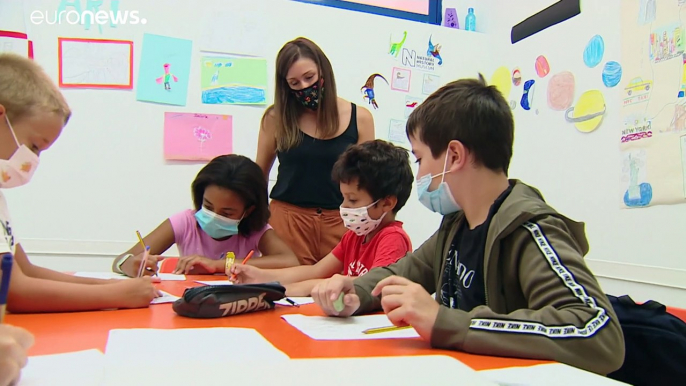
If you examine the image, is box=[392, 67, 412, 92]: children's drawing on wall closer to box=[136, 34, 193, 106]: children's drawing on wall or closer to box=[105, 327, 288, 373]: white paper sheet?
box=[136, 34, 193, 106]: children's drawing on wall

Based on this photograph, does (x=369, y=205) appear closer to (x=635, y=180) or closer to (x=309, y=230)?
(x=309, y=230)

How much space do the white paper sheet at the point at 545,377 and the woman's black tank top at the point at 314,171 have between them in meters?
1.29

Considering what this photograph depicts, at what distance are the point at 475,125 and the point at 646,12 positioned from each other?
1285 millimetres

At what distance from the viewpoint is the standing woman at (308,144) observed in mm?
1803

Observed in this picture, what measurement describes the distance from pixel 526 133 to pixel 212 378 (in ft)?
7.35

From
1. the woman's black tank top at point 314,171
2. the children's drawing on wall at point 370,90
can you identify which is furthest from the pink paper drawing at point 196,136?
the children's drawing on wall at point 370,90

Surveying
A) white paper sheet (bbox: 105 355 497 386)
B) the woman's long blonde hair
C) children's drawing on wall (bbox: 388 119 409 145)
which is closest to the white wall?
children's drawing on wall (bbox: 388 119 409 145)

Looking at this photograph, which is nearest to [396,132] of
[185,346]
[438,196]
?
[438,196]

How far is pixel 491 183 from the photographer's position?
91 cm

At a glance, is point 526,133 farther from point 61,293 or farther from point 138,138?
point 61,293

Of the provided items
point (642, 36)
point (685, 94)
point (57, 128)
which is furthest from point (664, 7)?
point (57, 128)

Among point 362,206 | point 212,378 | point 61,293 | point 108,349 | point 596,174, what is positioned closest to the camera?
point 212,378

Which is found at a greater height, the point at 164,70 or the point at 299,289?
the point at 164,70

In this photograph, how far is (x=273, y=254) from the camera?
1797mm
